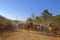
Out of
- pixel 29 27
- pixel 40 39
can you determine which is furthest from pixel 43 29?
pixel 40 39

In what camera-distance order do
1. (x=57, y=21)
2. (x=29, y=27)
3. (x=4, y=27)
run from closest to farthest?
(x=29, y=27)
(x=4, y=27)
(x=57, y=21)

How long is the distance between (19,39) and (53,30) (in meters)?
8.45

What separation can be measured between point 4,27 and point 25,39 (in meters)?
11.1

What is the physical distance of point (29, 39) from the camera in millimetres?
13469

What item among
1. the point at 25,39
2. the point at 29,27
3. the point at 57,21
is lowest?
the point at 25,39

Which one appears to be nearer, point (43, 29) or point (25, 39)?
point (25, 39)

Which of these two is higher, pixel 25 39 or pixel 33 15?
pixel 33 15

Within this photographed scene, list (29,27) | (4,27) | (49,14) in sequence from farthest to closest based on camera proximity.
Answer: (49,14)
(4,27)
(29,27)

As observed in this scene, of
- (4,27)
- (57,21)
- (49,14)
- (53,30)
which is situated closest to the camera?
(53,30)

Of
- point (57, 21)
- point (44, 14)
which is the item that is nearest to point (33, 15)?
point (44, 14)

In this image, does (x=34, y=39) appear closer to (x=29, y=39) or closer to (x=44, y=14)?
(x=29, y=39)

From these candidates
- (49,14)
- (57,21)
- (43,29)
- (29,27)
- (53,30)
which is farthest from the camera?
(49,14)

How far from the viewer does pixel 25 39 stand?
13492 mm

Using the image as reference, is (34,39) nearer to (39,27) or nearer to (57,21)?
(39,27)
